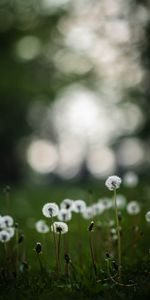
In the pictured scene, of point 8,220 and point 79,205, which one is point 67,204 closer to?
point 79,205

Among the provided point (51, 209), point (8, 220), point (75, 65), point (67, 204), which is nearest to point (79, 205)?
point (67, 204)

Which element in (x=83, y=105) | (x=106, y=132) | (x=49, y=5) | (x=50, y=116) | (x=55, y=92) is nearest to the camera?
(x=49, y=5)

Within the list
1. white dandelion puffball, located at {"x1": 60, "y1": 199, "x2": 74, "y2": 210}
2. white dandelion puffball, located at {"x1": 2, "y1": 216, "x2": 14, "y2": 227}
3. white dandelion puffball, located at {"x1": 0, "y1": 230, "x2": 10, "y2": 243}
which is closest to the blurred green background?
white dandelion puffball, located at {"x1": 60, "y1": 199, "x2": 74, "y2": 210}

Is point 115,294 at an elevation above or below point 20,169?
below

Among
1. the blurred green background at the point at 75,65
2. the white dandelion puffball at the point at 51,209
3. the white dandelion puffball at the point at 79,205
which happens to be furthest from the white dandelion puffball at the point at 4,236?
the blurred green background at the point at 75,65

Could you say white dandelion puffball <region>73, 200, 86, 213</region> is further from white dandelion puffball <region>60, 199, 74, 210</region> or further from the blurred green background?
the blurred green background

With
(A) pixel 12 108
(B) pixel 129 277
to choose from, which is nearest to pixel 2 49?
(A) pixel 12 108

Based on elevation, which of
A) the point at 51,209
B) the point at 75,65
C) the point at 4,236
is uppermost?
the point at 75,65

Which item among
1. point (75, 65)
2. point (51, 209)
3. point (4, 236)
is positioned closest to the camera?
point (51, 209)

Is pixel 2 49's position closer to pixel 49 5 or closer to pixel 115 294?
pixel 49 5
